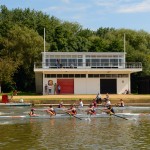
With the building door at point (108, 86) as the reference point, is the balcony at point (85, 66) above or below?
above

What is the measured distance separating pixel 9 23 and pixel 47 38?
8.18 m

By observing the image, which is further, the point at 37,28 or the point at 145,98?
the point at 37,28

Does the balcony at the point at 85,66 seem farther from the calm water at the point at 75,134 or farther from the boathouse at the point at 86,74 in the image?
the calm water at the point at 75,134

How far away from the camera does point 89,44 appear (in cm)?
8731

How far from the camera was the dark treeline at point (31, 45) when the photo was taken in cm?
7856

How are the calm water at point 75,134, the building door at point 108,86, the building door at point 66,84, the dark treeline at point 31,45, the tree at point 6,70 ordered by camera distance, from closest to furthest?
the calm water at point 75,134, the building door at point 66,84, the tree at point 6,70, the building door at point 108,86, the dark treeline at point 31,45

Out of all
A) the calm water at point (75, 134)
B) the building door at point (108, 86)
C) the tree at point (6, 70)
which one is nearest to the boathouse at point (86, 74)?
the building door at point (108, 86)

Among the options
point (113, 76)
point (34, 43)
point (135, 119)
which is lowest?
point (135, 119)

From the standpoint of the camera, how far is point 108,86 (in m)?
71.4

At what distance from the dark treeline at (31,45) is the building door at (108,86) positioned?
10.7 meters

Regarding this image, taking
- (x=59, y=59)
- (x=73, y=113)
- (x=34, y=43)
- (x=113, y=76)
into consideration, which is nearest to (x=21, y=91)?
(x=34, y=43)

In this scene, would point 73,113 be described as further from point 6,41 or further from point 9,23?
point 9,23

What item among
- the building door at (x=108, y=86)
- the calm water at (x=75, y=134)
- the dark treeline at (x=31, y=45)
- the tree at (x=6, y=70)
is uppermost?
the dark treeline at (x=31, y=45)

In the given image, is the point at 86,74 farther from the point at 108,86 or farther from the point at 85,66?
the point at 108,86
